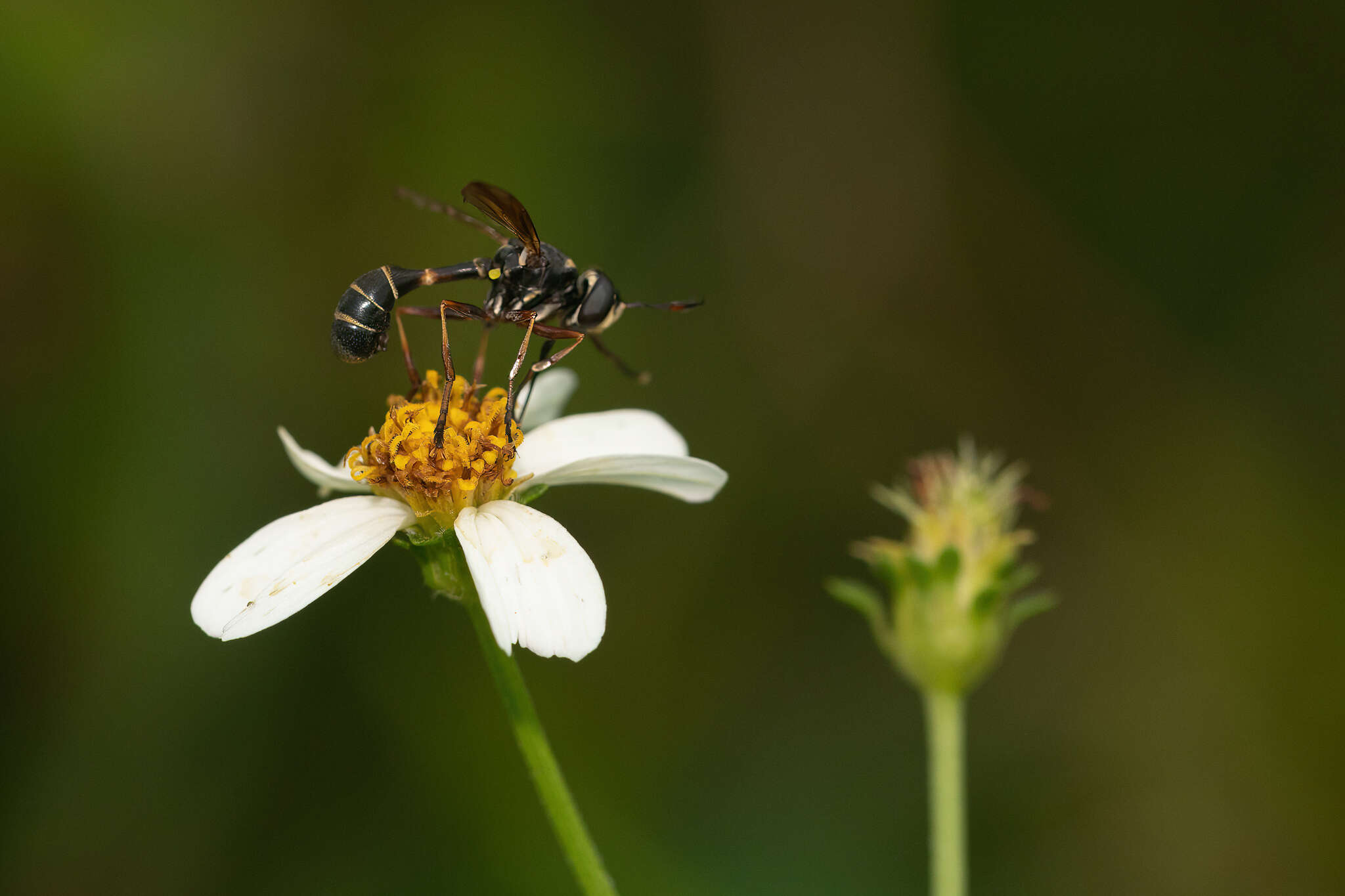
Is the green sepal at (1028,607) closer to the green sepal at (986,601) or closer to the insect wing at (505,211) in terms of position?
the green sepal at (986,601)

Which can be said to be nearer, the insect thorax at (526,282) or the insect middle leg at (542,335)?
the insect middle leg at (542,335)

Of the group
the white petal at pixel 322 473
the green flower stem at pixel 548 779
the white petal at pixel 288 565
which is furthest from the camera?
the white petal at pixel 322 473

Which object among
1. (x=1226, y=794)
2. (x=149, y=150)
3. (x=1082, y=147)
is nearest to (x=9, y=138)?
(x=149, y=150)

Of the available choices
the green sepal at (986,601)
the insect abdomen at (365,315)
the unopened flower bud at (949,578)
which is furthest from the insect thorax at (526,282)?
the green sepal at (986,601)

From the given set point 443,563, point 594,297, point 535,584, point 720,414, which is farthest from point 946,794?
point 720,414

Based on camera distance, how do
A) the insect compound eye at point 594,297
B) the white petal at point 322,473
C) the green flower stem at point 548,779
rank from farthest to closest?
the insect compound eye at point 594,297 → the white petal at point 322,473 → the green flower stem at point 548,779

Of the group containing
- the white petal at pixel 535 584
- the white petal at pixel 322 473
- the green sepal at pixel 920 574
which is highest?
the green sepal at pixel 920 574

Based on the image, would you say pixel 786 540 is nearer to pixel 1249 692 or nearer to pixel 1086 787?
pixel 1086 787

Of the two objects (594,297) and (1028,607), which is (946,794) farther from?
(594,297)
